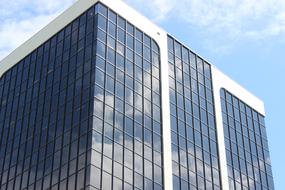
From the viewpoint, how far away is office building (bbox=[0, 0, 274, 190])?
164 feet

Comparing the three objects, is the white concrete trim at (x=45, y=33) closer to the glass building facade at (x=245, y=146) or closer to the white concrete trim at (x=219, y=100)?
the white concrete trim at (x=219, y=100)

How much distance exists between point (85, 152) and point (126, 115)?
600 centimetres

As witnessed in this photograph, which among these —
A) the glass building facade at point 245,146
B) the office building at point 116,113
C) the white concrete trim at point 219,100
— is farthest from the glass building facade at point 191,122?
the glass building facade at point 245,146

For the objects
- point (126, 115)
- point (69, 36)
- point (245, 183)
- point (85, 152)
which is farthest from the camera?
point (245, 183)

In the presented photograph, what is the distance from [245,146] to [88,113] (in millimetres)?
22811

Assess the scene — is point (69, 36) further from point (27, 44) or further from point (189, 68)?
point (189, 68)

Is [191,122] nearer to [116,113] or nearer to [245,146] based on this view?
[245,146]

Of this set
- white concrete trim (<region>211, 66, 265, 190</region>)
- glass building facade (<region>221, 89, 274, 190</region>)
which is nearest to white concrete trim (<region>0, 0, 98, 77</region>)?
→ white concrete trim (<region>211, 66, 265, 190</region>)

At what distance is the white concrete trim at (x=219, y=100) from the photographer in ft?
200

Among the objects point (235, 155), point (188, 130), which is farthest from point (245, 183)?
point (188, 130)

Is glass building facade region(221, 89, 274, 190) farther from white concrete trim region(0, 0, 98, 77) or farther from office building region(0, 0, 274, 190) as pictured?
white concrete trim region(0, 0, 98, 77)

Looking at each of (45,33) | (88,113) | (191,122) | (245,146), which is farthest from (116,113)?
(245,146)

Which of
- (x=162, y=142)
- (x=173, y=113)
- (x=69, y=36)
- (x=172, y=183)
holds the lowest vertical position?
(x=172, y=183)

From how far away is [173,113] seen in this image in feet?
191
